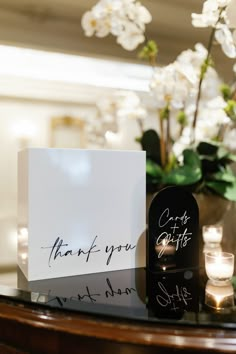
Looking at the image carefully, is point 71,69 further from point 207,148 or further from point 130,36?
point 207,148

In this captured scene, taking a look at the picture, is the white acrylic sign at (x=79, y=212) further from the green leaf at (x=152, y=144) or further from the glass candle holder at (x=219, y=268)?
the green leaf at (x=152, y=144)

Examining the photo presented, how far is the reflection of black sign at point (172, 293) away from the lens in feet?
1.75

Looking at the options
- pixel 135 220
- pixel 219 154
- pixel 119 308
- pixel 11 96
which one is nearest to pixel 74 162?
pixel 135 220

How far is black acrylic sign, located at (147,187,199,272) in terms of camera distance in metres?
0.73

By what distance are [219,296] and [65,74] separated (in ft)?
4.26

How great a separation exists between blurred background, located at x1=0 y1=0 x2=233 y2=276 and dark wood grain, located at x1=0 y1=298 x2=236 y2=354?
862 mm

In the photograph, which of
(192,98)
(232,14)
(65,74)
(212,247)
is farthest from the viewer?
(65,74)

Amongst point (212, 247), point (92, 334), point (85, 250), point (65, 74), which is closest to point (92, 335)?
point (92, 334)

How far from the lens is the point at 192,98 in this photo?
1194mm

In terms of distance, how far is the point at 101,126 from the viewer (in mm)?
1397

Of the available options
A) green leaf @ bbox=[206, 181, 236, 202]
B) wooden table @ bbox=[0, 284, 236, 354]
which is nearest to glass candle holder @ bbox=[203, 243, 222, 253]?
green leaf @ bbox=[206, 181, 236, 202]

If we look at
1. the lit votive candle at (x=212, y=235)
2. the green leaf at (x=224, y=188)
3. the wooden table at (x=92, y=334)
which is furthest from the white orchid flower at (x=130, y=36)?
the wooden table at (x=92, y=334)

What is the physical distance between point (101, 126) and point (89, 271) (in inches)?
30.0

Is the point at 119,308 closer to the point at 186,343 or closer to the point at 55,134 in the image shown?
the point at 186,343
